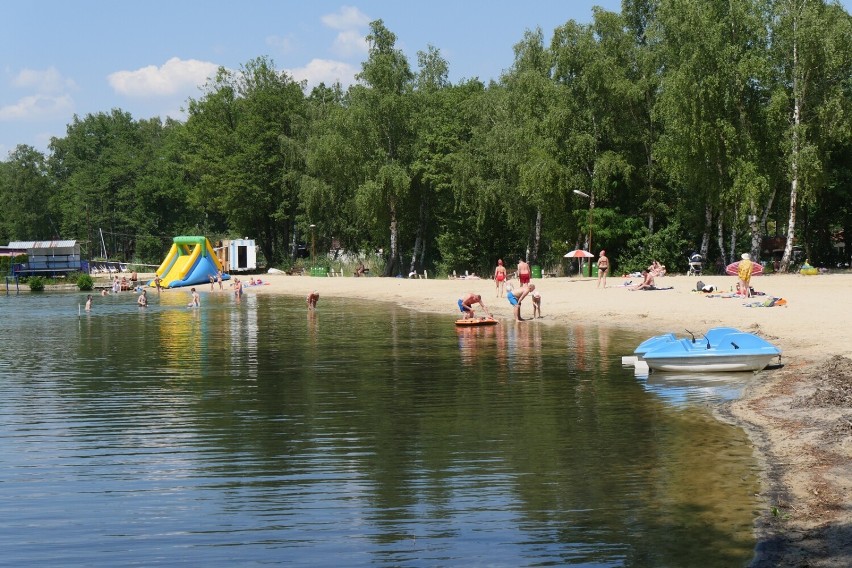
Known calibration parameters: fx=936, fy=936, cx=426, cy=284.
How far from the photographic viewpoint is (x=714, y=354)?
64.6ft

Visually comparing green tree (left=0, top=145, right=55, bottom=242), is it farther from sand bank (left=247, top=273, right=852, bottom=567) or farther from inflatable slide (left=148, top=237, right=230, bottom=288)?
sand bank (left=247, top=273, right=852, bottom=567)

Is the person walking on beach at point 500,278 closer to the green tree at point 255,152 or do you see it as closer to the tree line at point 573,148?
the tree line at point 573,148

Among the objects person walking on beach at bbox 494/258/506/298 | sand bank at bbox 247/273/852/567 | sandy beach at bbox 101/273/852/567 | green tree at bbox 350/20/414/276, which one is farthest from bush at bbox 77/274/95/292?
person walking on beach at bbox 494/258/506/298

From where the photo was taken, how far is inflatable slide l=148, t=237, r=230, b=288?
72.0 meters

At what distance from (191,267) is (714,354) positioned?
5772 centimetres

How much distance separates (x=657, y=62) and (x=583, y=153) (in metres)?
6.73

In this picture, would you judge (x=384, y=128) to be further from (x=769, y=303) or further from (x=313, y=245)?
(x=769, y=303)

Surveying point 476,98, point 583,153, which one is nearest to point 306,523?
point 583,153

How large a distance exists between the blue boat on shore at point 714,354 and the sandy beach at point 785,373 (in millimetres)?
494

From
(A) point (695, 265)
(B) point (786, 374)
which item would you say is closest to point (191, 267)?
(A) point (695, 265)

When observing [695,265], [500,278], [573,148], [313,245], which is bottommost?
[500,278]

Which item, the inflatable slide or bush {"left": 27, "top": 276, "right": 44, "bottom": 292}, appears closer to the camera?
the inflatable slide

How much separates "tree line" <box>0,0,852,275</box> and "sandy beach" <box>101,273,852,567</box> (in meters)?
7.05

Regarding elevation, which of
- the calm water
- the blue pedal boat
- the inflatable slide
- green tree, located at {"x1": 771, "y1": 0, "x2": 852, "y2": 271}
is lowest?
the calm water
